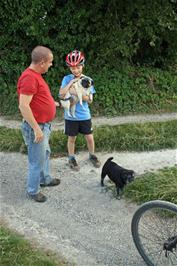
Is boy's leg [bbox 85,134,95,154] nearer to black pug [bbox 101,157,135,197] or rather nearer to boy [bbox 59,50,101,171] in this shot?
boy [bbox 59,50,101,171]

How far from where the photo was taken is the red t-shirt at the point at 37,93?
4.60m

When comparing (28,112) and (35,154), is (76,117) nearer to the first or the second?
(35,154)

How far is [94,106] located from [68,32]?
1289mm

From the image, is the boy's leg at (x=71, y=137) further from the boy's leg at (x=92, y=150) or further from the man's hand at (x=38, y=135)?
the man's hand at (x=38, y=135)

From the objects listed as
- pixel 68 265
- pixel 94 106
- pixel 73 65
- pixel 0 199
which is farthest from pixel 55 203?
pixel 94 106

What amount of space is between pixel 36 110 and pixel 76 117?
889 millimetres

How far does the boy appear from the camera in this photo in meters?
5.36

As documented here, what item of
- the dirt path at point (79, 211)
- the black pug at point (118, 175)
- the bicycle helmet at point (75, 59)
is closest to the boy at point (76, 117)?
the bicycle helmet at point (75, 59)

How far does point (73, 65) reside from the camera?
5.36 m

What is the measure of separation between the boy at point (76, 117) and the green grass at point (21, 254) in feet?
5.17

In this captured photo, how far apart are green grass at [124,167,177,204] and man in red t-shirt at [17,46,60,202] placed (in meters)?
0.90

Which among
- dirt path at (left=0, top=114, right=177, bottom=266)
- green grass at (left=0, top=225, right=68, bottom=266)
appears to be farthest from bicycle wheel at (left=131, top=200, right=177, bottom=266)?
green grass at (left=0, top=225, right=68, bottom=266)

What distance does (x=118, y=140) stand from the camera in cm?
636

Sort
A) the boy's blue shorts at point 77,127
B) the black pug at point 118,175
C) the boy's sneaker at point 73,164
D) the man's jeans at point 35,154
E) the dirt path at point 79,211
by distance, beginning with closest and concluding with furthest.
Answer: the dirt path at point 79,211 < the man's jeans at point 35,154 < the black pug at point 118,175 < the boy's blue shorts at point 77,127 < the boy's sneaker at point 73,164
